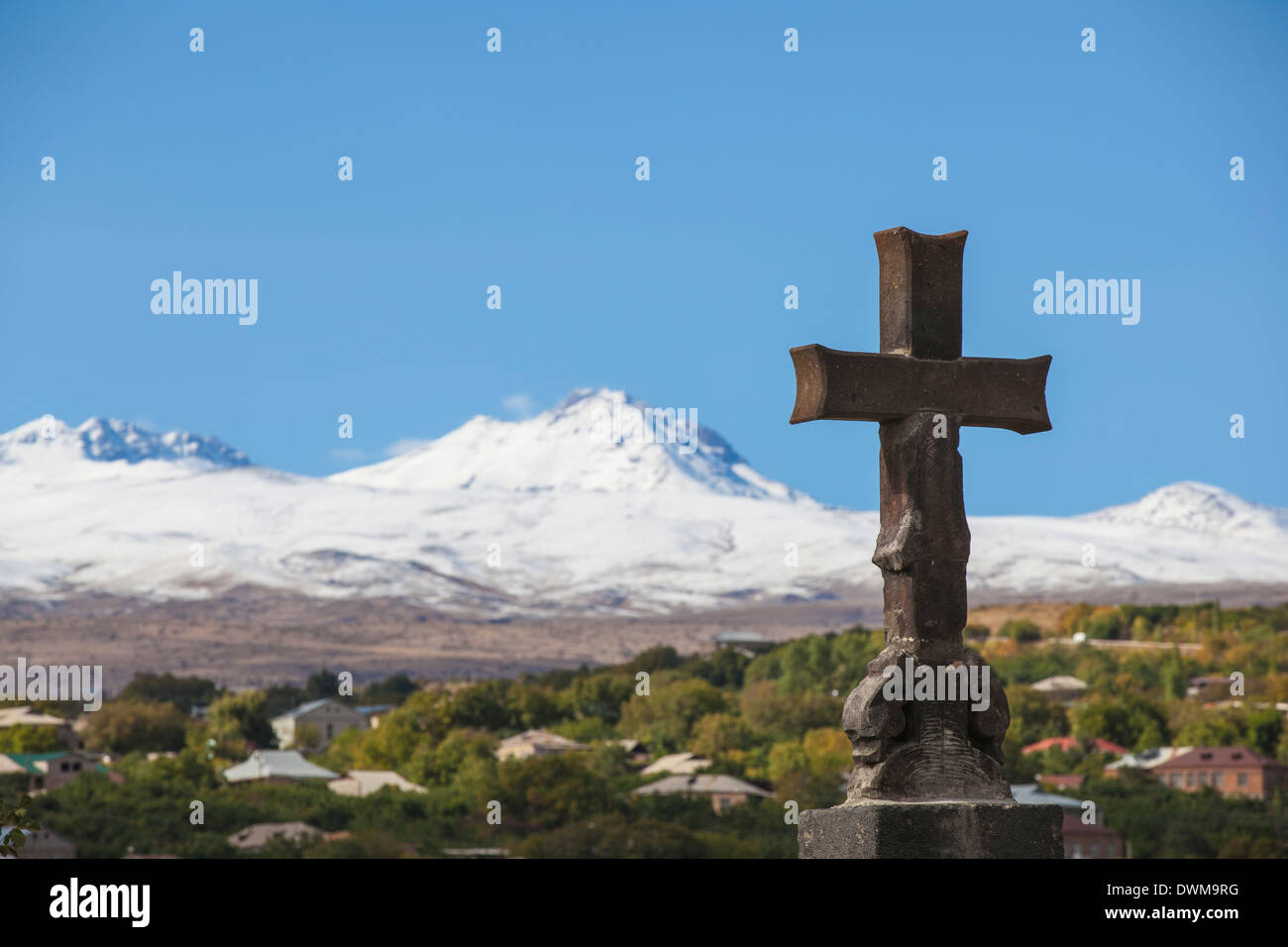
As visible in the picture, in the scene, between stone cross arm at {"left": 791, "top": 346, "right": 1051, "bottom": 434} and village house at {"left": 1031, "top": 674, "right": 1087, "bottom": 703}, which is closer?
stone cross arm at {"left": 791, "top": 346, "right": 1051, "bottom": 434}

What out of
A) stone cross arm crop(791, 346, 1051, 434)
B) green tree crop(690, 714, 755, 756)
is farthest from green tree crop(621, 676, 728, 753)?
stone cross arm crop(791, 346, 1051, 434)

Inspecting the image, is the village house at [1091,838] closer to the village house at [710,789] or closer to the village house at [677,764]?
the village house at [710,789]

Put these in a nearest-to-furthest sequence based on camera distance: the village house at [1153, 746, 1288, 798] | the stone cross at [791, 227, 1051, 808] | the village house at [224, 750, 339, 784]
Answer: the stone cross at [791, 227, 1051, 808]
the village house at [1153, 746, 1288, 798]
the village house at [224, 750, 339, 784]

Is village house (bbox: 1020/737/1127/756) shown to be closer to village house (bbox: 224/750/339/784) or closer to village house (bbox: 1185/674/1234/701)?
village house (bbox: 1185/674/1234/701)

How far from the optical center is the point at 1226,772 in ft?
481

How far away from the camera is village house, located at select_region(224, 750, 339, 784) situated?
154875 mm

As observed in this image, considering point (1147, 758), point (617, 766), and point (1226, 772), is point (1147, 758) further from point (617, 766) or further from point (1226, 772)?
point (617, 766)

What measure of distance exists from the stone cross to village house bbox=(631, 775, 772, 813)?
385 ft

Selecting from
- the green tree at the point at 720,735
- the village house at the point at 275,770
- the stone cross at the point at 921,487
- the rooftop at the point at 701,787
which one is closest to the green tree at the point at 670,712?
the green tree at the point at 720,735

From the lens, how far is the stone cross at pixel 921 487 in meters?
9.84

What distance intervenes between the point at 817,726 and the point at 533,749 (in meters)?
26.3

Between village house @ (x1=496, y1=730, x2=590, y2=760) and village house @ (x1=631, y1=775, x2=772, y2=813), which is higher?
village house @ (x1=496, y1=730, x2=590, y2=760)
